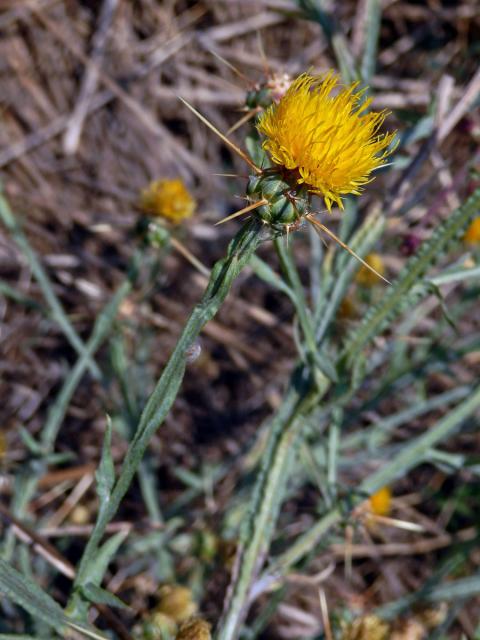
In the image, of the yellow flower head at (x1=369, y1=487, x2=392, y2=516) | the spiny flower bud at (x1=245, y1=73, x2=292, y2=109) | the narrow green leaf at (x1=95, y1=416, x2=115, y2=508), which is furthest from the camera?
the yellow flower head at (x1=369, y1=487, x2=392, y2=516)

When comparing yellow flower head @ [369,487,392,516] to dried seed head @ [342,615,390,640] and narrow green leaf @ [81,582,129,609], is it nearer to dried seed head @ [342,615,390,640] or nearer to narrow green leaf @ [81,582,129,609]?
dried seed head @ [342,615,390,640]

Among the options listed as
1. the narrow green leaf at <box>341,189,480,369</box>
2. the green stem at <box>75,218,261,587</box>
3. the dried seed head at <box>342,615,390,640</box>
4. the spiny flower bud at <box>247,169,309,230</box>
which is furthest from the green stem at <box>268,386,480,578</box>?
the spiny flower bud at <box>247,169,309,230</box>

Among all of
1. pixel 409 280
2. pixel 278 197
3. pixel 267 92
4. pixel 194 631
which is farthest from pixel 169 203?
pixel 194 631

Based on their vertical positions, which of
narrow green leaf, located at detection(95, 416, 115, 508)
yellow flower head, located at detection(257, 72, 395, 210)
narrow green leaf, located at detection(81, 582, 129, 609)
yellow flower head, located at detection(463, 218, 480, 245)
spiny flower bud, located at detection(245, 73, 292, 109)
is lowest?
narrow green leaf, located at detection(81, 582, 129, 609)

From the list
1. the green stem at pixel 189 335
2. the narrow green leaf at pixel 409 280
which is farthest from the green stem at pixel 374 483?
the green stem at pixel 189 335

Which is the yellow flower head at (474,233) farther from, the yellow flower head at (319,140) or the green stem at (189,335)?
the green stem at (189,335)

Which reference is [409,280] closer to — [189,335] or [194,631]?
[189,335]

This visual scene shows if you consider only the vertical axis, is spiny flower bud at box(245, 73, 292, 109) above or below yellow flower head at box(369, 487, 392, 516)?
above
